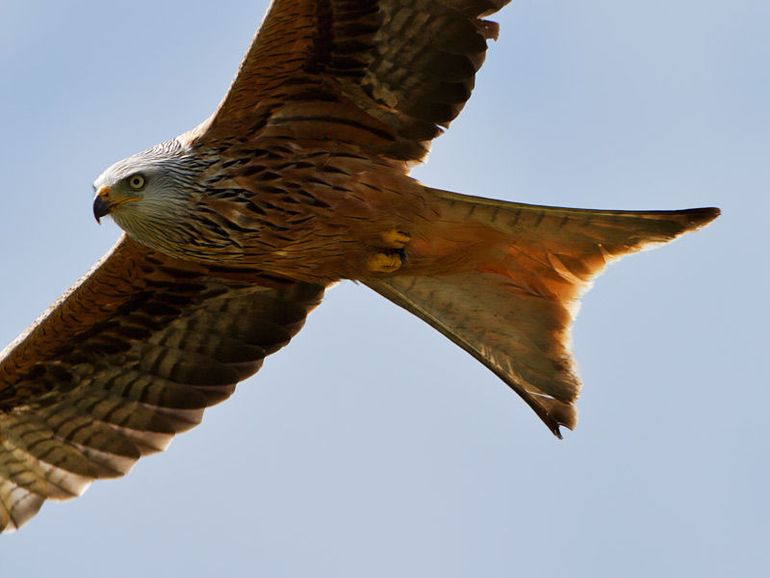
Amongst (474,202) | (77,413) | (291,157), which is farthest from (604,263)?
(77,413)

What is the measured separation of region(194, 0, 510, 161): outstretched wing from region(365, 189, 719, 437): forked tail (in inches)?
24.1

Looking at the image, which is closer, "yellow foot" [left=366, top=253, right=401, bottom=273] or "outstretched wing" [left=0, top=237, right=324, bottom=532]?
"yellow foot" [left=366, top=253, right=401, bottom=273]

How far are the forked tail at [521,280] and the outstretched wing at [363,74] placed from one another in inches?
24.1

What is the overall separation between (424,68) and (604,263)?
74.5 inches

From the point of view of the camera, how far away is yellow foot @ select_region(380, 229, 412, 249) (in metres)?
10.0

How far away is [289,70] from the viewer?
9586 millimetres

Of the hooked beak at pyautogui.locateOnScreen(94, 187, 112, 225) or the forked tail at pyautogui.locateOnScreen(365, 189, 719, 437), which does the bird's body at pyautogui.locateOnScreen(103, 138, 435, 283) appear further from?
the forked tail at pyautogui.locateOnScreen(365, 189, 719, 437)

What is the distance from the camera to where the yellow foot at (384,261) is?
1012cm

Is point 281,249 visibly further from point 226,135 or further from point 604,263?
point 604,263

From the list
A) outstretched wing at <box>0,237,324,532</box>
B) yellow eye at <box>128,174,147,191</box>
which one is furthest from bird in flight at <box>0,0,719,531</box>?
outstretched wing at <box>0,237,324,532</box>

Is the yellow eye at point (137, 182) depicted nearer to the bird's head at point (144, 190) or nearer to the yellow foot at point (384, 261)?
the bird's head at point (144, 190)

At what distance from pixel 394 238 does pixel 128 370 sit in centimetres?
294

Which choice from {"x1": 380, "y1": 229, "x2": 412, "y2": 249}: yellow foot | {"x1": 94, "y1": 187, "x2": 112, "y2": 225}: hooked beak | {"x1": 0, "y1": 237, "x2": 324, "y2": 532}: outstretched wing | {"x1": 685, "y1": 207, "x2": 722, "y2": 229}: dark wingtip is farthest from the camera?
{"x1": 0, "y1": 237, "x2": 324, "y2": 532}: outstretched wing

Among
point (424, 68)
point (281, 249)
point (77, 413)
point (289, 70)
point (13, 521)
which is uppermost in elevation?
point (424, 68)
